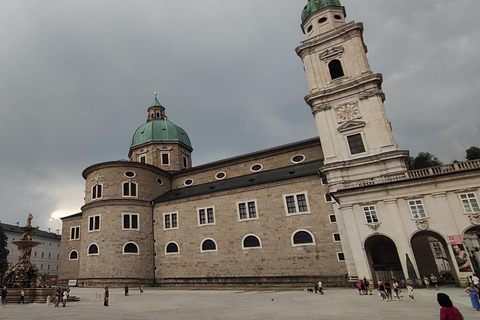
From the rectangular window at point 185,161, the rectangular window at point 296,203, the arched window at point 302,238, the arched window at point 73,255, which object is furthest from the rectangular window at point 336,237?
the arched window at point 73,255

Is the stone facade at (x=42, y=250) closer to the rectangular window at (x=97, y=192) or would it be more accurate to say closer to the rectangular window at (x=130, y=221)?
the rectangular window at (x=97, y=192)

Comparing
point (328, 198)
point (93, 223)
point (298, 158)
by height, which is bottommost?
point (328, 198)

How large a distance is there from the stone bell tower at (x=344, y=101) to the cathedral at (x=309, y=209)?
11 cm

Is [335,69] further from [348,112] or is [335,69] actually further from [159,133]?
[159,133]

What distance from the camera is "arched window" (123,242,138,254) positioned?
31.8m

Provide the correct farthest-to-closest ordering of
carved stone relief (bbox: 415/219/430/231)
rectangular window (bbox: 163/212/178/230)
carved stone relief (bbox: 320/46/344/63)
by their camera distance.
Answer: rectangular window (bbox: 163/212/178/230)
carved stone relief (bbox: 320/46/344/63)
carved stone relief (bbox: 415/219/430/231)

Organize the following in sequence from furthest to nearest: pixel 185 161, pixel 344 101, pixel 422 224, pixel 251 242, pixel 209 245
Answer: pixel 185 161 → pixel 209 245 → pixel 344 101 → pixel 251 242 → pixel 422 224

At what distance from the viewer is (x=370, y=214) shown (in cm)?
2116

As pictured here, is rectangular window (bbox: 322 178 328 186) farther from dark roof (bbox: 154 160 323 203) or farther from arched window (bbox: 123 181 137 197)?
arched window (bbox: 123 181 137 197)

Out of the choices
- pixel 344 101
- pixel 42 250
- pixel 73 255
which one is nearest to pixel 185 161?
pixel 73 255

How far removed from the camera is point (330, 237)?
2561cm

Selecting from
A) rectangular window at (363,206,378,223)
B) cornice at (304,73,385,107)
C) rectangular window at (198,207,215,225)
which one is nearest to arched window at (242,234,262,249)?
rectangular window at (198,207,215,225)

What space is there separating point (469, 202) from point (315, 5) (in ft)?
90.6

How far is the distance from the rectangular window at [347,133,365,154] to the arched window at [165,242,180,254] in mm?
21375
